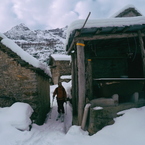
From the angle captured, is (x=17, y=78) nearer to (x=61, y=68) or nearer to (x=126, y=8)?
(x=126, y=8)

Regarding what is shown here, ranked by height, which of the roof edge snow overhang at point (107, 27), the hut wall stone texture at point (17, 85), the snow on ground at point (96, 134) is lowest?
the snow on ground at point (96, 134)

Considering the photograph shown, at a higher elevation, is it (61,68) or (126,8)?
(126,8)

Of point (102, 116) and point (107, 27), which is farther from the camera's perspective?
point (107, 27)

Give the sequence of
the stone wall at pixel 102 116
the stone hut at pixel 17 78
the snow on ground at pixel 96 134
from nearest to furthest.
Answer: the snow on ground at pixel 96 134 < the stone wall at pixel 102 116 < the stone hut at pixel 17 78

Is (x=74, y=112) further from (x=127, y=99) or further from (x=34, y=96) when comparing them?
(x=127, y=99)

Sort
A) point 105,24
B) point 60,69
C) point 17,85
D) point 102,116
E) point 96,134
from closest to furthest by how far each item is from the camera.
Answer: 1. point 96,134
2. point 102,116
3. point 105,24
4. point 17,85
5. point 60,69

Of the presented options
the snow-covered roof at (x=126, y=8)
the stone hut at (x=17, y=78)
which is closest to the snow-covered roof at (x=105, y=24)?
the stone hut at (x=17, y=78)

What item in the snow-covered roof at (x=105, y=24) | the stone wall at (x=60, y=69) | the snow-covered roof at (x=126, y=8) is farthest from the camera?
the stone wall at (x=60, y=69)

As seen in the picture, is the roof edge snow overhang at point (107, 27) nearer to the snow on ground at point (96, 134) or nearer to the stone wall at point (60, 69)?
the snow on ground at point (96, 134)

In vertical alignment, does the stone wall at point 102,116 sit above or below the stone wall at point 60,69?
below

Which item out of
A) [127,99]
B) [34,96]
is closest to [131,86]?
[127,99]

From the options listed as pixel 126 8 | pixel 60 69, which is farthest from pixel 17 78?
pixel 60 69

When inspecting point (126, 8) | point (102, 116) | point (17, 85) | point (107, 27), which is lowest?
point (102, 116)

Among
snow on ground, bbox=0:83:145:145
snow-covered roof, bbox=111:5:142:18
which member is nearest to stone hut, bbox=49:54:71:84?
snow-covered roof, bbox=111:5:142:18
